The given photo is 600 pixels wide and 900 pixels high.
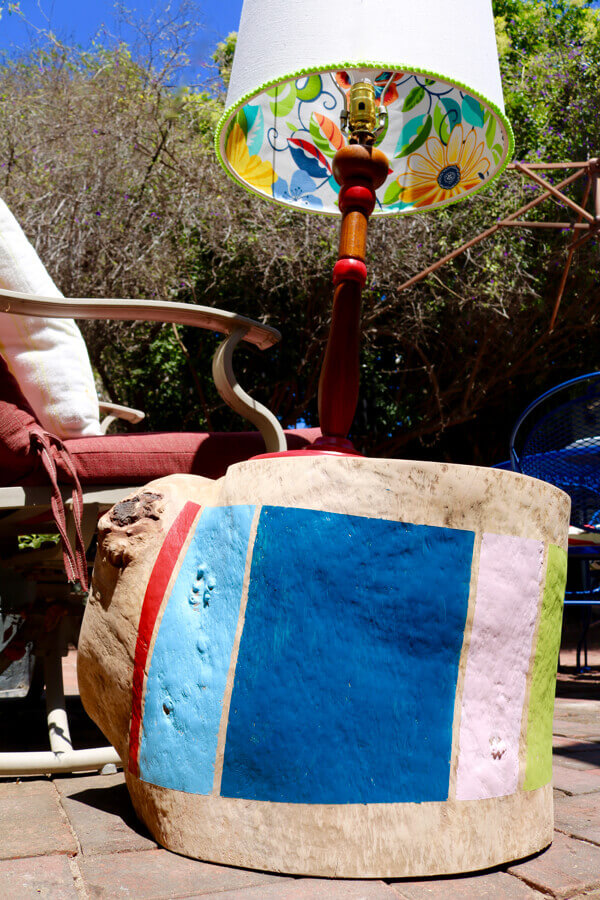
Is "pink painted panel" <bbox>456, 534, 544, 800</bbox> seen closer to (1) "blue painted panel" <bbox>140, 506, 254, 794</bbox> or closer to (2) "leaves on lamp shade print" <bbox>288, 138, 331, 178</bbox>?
(1) "blue painted panel" <bbox>140, 506, 254, 794</bbox>

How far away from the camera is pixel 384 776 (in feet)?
3.27

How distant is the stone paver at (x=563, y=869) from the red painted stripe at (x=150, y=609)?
587mm

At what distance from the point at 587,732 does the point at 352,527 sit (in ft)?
4.86

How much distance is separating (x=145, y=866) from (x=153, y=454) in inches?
31.2

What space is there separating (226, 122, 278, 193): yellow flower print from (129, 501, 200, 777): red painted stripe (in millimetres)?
1011

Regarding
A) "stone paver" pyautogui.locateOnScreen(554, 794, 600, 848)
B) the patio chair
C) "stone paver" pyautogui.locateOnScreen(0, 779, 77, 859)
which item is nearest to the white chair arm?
the patio chair

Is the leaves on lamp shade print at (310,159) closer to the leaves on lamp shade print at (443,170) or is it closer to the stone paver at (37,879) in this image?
the leaves on lamp shade print at (443,170)

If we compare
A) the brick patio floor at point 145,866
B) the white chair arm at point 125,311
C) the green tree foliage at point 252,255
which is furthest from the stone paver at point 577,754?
the green tree foliage at point 252,255

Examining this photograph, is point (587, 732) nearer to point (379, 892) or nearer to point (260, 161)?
point (379, 892)

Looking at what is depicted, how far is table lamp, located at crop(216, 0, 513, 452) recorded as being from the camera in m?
1.28

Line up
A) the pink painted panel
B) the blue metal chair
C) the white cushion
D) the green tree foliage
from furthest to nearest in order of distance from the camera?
the green tree foliage → the blue metal chair → the white cushion → the pink painted panel

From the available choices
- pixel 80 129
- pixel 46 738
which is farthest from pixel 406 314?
pixel 46 738

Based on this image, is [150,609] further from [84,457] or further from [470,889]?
[470,889]

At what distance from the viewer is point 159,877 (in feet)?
3.17
